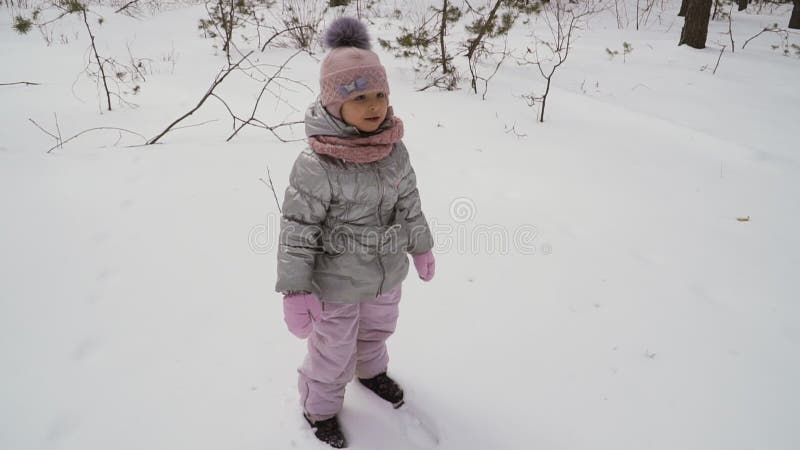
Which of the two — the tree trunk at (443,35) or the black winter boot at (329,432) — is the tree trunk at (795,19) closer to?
the tree trunk at (443,35)

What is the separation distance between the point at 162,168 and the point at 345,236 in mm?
2005

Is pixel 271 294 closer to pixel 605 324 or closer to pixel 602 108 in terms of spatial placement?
pixel 605 324

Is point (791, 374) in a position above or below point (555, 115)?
below

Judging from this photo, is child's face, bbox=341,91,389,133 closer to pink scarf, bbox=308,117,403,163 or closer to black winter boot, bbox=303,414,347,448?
pink scarf, bbox=308,117,403,163

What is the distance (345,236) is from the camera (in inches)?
50.6

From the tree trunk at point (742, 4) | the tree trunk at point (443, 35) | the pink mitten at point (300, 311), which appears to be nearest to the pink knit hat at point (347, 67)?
the pink mitten at point (300, 311)

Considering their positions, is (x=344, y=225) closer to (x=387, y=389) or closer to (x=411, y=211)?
(x=411, y=211)

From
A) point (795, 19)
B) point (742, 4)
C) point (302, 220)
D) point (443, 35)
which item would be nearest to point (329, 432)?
point (302, 220)

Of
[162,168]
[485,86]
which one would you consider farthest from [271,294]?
[485,86]

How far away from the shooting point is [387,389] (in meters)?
1.61

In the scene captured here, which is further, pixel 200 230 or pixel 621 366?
pixel 200 230

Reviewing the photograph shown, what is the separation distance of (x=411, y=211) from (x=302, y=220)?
1.17 ft

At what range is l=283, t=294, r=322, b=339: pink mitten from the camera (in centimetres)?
122

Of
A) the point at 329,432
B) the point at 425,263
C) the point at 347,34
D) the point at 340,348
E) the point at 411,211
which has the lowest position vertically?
the point at 329,432
